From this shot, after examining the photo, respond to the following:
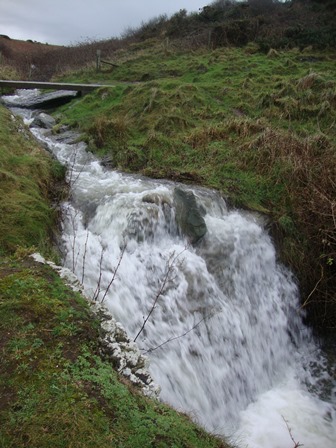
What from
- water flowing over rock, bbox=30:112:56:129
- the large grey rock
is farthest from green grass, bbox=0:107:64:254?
water flowing over rock, bbox=30:112:56:129

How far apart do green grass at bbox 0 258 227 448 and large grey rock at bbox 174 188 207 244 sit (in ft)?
11.5

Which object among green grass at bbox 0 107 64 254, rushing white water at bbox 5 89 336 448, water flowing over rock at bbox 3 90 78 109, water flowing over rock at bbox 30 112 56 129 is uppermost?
water flowing over rock at bbox 3 90 78 109

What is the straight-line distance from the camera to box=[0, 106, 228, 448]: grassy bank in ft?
7.34

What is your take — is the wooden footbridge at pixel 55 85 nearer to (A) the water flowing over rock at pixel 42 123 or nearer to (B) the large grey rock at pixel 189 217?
(A) the water flowing over rock at pixel 42 123

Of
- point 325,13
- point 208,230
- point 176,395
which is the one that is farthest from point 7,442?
point 325,13

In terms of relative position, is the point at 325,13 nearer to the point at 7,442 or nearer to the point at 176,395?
the point at 176,395

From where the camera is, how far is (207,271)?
6238 millimetres

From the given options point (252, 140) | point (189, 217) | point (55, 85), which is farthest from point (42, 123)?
point (189, 217)

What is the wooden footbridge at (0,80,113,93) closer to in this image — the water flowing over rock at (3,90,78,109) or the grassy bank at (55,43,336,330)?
the water flowing over rock at (3,90,78,109)

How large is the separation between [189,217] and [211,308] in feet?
5.59

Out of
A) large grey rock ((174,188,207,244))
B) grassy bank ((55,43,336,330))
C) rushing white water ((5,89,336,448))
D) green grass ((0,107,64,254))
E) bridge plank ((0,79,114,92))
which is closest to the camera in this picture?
rushing white water ((5,89,336,448))

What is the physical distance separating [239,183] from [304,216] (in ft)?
5.28

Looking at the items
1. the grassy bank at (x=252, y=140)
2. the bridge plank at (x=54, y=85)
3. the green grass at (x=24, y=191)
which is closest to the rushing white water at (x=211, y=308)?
the green grass at (x=24, y=191)

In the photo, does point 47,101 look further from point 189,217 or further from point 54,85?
point 189,217
